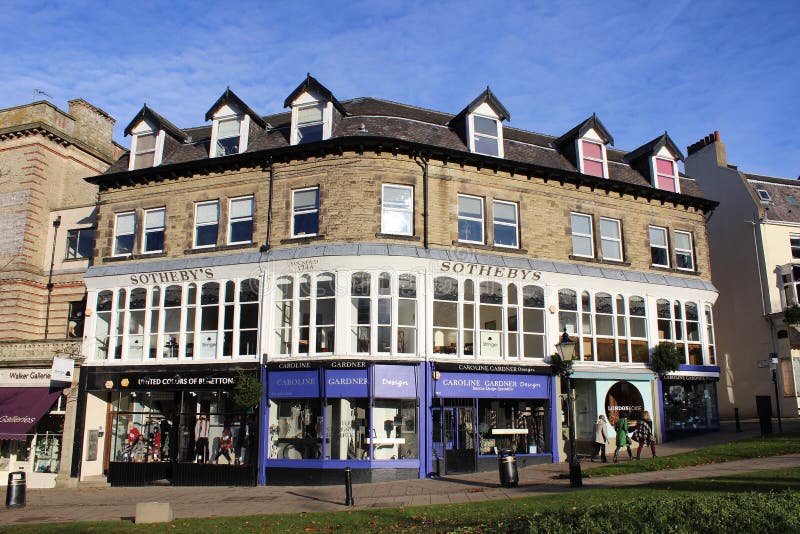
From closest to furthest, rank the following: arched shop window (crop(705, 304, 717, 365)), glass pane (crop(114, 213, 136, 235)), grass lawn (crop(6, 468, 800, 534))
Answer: grass lawn (crop(6, 468, 800, 534)) → glass pane (crop(114, 213, 136, 235)) → arched shop window (crop(705, 304, 717, 365))

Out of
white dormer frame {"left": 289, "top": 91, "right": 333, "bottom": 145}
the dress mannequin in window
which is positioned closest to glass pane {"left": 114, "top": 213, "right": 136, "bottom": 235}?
white dormer frame {"left": 289, "top": 91, "right": 333, "bottom": 145}

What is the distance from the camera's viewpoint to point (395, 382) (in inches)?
843

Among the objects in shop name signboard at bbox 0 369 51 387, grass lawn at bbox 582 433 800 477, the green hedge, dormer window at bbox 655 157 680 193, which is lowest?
the green hedge

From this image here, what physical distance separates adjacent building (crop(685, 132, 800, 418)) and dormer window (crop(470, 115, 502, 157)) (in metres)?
15.8

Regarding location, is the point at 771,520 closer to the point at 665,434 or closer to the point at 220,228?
the point at 665,434

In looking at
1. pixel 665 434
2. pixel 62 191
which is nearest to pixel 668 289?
pixel 665 434

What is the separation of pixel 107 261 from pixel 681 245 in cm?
2362

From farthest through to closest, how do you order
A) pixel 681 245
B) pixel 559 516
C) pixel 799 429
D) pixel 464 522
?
pixel 681 245 → pixel 799 429 → pixel 464 522 → pixel 559 516

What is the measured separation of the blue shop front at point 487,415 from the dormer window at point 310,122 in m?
9.37

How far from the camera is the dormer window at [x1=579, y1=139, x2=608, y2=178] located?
88.6ft

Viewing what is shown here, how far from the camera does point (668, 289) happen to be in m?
27.3

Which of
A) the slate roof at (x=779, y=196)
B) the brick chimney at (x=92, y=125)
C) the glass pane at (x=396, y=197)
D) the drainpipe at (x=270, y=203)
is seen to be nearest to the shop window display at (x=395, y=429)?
the glass pane at (x=396, y=197)

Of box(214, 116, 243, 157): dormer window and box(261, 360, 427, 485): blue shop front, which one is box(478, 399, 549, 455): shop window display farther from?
box(214, 116, 243, 157): dormer window

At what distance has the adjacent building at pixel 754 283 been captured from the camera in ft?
103
